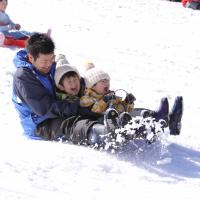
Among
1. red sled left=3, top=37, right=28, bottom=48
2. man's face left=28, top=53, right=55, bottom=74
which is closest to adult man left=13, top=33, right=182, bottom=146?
man's face left=28, top=53, right=55, bottom=74

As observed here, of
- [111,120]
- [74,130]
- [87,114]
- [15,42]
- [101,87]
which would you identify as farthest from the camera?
[15,42]

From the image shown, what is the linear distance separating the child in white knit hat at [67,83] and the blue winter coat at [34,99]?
0.06 metres

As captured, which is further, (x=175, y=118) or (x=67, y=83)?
(x=67, y=83)

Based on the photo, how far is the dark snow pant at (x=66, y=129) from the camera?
12.3 ft

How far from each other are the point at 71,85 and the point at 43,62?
0.29 meters

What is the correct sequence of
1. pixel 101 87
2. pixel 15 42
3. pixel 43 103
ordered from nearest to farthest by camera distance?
1. pixel 43 103
2. pixel 101 87
3. pixel 15 42

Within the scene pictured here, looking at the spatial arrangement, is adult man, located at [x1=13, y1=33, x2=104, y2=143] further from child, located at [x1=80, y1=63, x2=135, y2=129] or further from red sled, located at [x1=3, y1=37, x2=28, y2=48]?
red sled, located at [x1=3, y1=37, x2=28, y2=48]

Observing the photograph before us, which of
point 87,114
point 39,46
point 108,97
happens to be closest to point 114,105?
point 108,97

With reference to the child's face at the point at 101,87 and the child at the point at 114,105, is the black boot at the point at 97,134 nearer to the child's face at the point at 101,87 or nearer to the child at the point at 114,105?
the child at the point at 114,105

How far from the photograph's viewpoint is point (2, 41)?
25.5 feet

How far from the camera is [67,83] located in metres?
4.06

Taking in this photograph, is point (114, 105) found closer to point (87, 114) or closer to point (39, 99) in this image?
point (87, 114)

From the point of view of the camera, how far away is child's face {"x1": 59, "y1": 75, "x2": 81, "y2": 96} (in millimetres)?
4059

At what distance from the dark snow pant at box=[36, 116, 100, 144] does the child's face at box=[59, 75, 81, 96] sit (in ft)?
0.88
